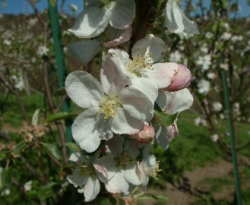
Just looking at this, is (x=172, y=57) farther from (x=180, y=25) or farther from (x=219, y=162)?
(x=180, y=25)

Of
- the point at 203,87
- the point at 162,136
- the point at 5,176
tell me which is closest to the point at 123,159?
the point at 162,136

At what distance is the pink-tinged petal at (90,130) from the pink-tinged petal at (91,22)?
0.65 ft

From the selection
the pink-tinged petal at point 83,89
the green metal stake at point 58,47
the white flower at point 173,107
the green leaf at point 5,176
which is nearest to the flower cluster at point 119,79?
the pink-tinged petal at point 83,89

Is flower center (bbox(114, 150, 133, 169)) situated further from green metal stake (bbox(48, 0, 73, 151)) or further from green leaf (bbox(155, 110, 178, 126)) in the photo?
green metal stake (bbox(48, 0, 73, 151))

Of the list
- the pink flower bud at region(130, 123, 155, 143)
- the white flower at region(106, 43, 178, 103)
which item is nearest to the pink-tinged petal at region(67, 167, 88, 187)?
the pink flower bud at region(130, 123, 155, 143)

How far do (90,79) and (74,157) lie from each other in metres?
0.44

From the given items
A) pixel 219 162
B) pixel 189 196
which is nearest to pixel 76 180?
pixel 189 196

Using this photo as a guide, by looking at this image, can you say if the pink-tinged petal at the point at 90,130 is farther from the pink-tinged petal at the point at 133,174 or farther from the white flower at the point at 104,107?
the pink-tinged petal at the point at 133,174

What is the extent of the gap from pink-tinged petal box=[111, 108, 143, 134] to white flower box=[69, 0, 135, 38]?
21 centimetres

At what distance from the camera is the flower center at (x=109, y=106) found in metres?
0.93

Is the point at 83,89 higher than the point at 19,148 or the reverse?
higher

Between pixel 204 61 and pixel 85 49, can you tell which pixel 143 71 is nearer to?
pixel 85 49

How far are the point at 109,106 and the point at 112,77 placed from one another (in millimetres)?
82

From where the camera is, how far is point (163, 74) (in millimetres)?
903
